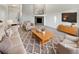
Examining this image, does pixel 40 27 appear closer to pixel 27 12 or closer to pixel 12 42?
pixel 27 12

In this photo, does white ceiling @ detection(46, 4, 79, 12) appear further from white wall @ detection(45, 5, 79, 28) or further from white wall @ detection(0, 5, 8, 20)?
white wall @ detection(0, 5, 8, 20)

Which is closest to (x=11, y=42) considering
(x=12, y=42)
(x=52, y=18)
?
(x=12, y=42)

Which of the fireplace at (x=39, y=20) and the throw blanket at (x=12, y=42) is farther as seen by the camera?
the fireplace at (x=39, y=20)

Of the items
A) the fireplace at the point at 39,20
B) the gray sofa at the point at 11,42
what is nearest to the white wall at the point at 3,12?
the gray sofa at the point at 11,42

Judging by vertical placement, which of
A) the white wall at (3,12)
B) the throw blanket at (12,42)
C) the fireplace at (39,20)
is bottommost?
the throw blanket at (12,42)

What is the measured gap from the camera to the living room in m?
2.34

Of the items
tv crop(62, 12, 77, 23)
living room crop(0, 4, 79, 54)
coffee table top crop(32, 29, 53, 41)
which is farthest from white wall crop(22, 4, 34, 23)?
tv crop(62, 12, 77, 23)

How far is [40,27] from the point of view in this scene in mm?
2383

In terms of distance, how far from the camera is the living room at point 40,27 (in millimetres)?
2336

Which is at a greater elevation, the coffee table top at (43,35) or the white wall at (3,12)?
the white wall at (3,12)

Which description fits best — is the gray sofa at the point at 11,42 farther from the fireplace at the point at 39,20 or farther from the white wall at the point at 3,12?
the fireplace at the point at 39,20
